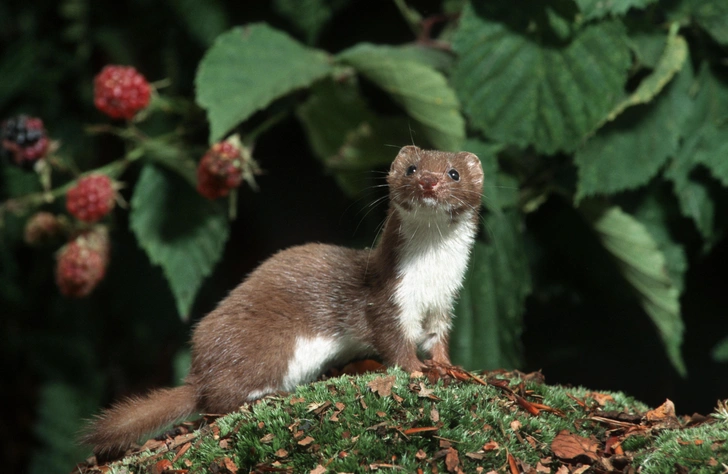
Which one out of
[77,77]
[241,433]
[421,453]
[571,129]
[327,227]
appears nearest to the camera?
[421,453]

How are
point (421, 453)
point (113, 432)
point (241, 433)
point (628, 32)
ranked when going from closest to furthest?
point (421, 453), point (241, 433), point (113, 432), point (628, 32)

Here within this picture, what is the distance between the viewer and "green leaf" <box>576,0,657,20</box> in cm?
262

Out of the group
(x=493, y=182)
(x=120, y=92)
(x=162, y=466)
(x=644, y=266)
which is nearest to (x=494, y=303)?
(x=493, y=182)

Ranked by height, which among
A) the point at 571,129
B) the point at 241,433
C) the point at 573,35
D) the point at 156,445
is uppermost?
the point at 573,35

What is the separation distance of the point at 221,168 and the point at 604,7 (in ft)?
4.57

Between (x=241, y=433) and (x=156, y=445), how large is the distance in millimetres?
332

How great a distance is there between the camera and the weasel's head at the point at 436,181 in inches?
74.2

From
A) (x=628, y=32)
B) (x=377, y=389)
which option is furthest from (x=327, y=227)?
(x=377, y=389)

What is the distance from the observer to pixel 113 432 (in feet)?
6.33

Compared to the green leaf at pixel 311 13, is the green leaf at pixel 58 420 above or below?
below

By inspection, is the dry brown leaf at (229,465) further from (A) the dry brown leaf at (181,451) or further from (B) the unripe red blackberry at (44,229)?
(B) the unripe red blackberry at (44,229)

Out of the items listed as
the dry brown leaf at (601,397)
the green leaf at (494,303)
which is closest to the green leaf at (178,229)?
the green leaf at (494,303)

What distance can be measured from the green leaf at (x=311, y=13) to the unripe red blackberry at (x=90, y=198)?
1.03m

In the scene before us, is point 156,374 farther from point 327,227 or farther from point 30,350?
point 327,227
